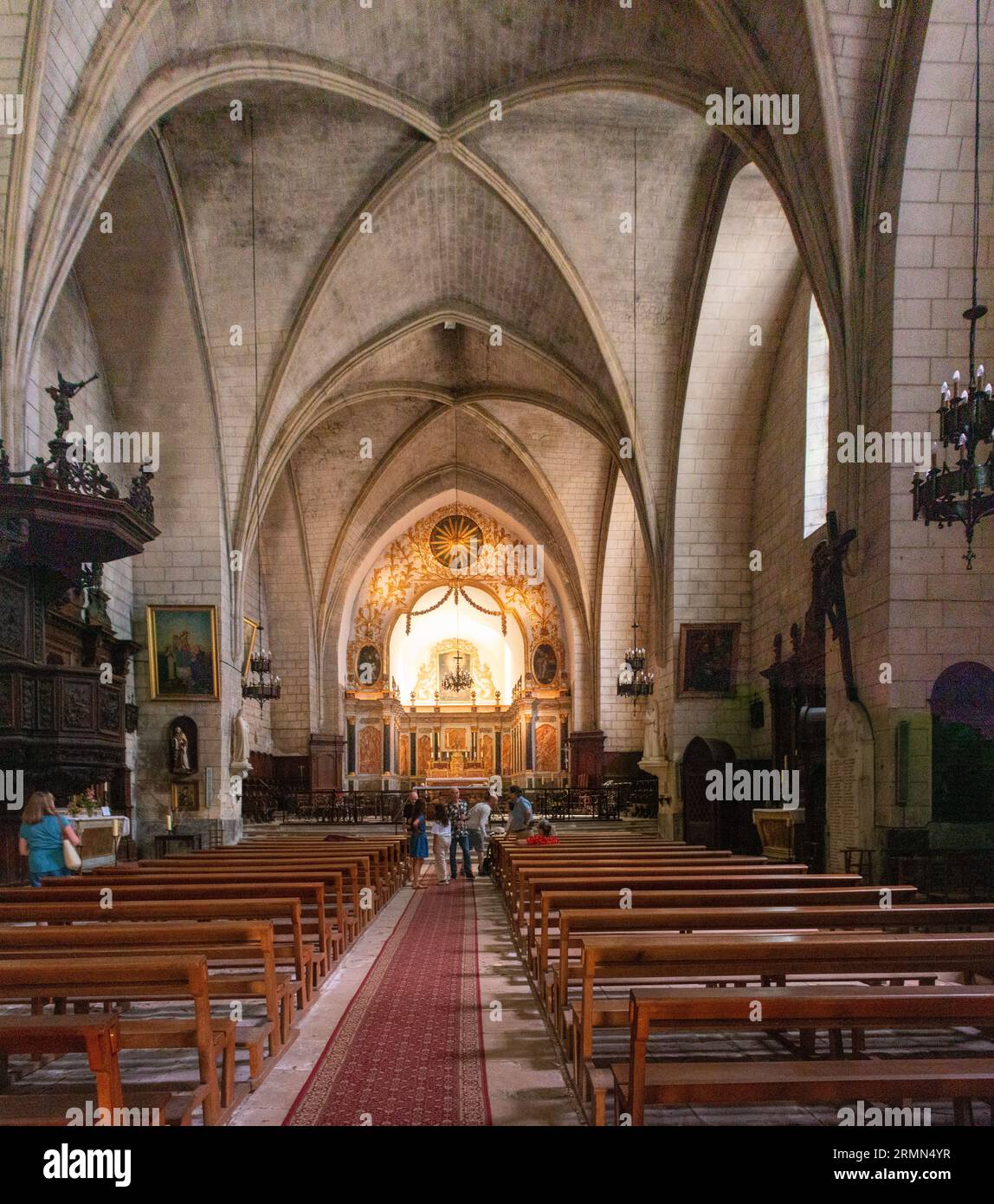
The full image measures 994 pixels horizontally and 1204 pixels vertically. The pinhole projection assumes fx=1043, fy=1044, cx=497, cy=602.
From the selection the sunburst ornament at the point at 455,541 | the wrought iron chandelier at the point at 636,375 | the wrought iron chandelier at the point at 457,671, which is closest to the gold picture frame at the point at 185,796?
the wrought iron chandelier at the point at 636,375

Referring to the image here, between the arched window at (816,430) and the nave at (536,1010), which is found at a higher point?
the arched window at (816,430)

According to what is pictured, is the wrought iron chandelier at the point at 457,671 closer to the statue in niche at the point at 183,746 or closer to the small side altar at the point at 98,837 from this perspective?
the statue in niche at the point at 183,746

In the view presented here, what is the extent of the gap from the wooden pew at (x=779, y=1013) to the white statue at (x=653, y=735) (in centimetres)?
1524

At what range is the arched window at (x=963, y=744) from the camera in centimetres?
940

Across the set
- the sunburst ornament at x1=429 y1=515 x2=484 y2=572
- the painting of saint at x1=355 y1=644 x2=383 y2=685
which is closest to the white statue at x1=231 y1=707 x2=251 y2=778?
the painting of saint at x1=355 y1=644 x2=383 y2=685

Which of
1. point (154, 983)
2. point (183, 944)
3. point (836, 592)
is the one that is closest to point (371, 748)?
point (836, 592)

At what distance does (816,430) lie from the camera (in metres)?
15.2

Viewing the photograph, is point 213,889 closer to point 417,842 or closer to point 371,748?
point 417,842

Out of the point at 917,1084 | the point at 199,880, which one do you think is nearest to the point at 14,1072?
the point at 199,880

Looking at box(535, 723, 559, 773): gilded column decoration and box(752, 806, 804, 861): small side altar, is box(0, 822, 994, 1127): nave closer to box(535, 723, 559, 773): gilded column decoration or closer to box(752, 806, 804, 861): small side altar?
box(752, 806, 804, 861): small side altar

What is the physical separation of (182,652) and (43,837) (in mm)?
9701

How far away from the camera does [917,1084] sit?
3.04 metres

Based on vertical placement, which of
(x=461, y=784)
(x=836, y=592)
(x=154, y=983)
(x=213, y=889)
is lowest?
(x=461, y=784)

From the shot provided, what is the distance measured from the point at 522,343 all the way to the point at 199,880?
15.0m
